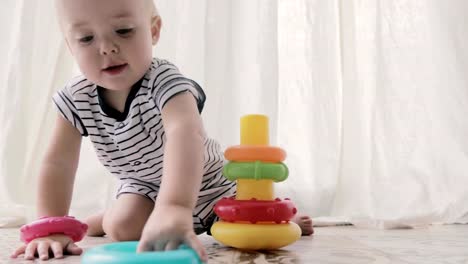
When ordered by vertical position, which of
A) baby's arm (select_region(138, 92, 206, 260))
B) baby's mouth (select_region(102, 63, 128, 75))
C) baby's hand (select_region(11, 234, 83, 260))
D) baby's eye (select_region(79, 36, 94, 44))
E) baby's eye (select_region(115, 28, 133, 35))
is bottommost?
baby's hand (select_region(11, 234, 83, 260))

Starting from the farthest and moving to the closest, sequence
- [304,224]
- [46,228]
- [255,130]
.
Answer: [304,224] < [255,130] < [46,228]

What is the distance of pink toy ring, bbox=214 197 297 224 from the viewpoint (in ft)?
2.99

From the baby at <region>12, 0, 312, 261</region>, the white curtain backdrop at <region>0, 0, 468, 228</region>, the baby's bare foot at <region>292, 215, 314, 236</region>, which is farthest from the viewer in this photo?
the white curtain backdrop at <region>0, 0, 468, 228</region>

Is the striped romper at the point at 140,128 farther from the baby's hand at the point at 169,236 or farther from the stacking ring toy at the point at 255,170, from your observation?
the baby's hand at the point at 169,236

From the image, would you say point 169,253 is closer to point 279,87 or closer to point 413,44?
point 279,87

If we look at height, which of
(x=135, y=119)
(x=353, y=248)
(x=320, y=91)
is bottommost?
(x=353, y=248)

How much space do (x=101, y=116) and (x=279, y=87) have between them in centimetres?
69

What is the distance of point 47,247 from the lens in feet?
2.83

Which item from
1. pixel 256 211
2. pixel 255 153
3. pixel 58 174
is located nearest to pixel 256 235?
pixel 256 211

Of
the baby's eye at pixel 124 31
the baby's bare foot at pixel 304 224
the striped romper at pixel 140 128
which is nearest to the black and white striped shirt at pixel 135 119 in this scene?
the striped romper at pixel 140 128

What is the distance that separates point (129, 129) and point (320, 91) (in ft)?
2.40

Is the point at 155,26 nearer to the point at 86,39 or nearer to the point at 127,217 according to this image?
the point at 86,39

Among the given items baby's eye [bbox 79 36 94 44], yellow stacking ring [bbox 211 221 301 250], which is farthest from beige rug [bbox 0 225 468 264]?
baby's eye [bbox 79 36 94 44]

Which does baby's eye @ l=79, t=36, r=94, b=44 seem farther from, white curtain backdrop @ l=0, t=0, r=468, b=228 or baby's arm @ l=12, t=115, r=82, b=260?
white curtain backdrop @ l=0, t=0, r=468, b=228
